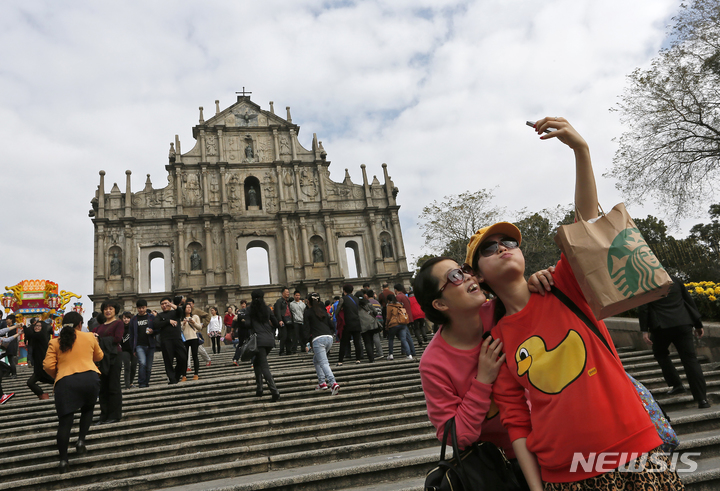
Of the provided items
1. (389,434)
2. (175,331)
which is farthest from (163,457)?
(175,331)

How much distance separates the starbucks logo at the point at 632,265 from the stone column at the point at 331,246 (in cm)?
2759

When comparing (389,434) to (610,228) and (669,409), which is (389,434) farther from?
(610,228)

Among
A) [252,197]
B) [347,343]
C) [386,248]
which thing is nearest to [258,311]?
[347,343]

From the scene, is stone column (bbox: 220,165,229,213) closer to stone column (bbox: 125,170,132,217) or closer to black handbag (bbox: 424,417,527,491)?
stone column (bbox: 125,170,132,217)

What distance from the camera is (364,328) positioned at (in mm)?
9711

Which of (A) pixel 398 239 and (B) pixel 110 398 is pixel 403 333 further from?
(A) pixel 398 239

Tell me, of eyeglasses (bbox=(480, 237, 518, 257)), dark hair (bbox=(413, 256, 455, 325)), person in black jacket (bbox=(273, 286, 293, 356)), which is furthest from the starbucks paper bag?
person in black jacket (bbox=(273, 286, 293, 356))

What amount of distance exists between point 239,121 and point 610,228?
108 ft

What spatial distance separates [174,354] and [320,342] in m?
3.43

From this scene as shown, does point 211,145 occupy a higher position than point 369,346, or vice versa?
point 211,145

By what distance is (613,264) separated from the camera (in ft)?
4.69

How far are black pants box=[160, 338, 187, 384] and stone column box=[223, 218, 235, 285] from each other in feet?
61.3

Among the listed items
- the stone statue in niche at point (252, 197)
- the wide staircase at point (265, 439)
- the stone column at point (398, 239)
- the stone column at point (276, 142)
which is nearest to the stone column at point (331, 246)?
the stone column at point (398, 239)

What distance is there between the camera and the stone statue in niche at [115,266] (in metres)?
27.0
